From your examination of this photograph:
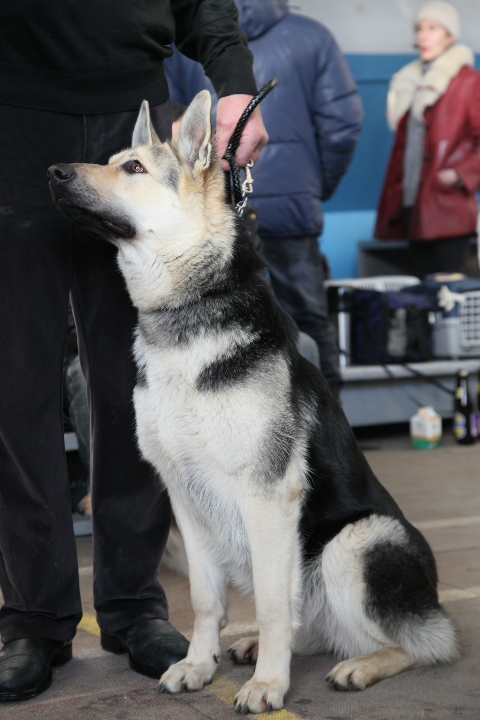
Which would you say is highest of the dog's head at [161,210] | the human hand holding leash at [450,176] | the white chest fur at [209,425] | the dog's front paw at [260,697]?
the human hand holding leash at [450,176]

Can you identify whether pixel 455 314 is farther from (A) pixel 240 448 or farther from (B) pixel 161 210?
(A) pixel 240 448

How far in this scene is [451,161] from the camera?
6.32 metres

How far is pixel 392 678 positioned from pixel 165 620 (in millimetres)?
632

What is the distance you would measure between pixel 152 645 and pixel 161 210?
1.11 metres

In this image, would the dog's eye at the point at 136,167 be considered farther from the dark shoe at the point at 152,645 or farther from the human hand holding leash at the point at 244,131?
the dark shoe at the point at 152,645

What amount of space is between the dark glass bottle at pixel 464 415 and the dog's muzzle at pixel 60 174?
13.9ft

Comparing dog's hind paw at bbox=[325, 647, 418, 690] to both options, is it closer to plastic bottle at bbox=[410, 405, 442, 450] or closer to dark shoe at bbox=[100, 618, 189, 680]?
dark shoe at bbox=[100, 618, 189, 680]

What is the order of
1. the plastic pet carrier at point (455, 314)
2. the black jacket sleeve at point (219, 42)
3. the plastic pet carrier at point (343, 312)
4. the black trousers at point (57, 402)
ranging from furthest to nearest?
the plastic pet carrier at point (455, 314) → the plastic pet carrier at point (343, 312) → the black jacket sleeve at point (219, 42) → the black trousers at point (57, 402)

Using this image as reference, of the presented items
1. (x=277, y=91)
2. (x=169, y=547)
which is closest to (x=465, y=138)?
(x=277, y=91)

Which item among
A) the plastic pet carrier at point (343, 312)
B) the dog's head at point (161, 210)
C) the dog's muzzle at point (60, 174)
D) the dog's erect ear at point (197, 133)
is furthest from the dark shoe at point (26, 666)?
the plastic pet carrier at point (343, 312)

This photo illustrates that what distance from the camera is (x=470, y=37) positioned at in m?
8.41

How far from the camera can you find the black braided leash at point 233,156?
7.06 feet

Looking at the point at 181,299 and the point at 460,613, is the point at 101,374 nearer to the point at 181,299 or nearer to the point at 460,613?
the point at 181,299

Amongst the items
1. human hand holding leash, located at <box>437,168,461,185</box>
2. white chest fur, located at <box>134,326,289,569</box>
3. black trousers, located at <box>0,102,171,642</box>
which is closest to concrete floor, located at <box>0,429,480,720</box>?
black trousers, located at <box>0,102,171,642</box>
